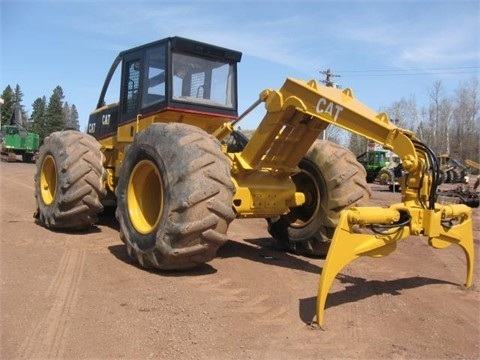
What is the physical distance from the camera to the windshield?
6973mm

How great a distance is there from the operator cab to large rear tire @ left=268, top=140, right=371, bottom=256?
1487mm

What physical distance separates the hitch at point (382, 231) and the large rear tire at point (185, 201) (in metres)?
1.34

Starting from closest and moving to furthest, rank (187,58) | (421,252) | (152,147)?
(152,147)
(187,58)
(421,252)

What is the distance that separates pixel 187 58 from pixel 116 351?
Result: 4575 millimetres

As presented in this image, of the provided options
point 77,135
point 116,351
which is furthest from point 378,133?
point 77,135

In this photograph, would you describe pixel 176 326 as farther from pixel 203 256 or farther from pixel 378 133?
pixel 378 133

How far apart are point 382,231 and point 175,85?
141 inches

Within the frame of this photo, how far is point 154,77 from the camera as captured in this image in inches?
282

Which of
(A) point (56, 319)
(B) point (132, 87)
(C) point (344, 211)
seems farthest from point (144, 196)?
(C) point (344, 211)

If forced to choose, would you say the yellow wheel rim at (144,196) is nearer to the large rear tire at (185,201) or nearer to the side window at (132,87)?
the large rear tire at (185,201)

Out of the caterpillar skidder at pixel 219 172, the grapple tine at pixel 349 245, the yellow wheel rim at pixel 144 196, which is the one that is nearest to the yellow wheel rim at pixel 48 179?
the caterpillar skidder at pixel 219 172

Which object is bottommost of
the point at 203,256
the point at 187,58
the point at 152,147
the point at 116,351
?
the point at 116,351

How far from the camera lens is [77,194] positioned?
712 cm

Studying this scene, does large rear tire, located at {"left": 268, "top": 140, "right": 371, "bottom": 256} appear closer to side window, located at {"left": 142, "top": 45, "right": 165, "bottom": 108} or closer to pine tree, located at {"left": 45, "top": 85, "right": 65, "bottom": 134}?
side window, located at {"left": 142, "top": 45, "right": 165, "bottom": 108}
